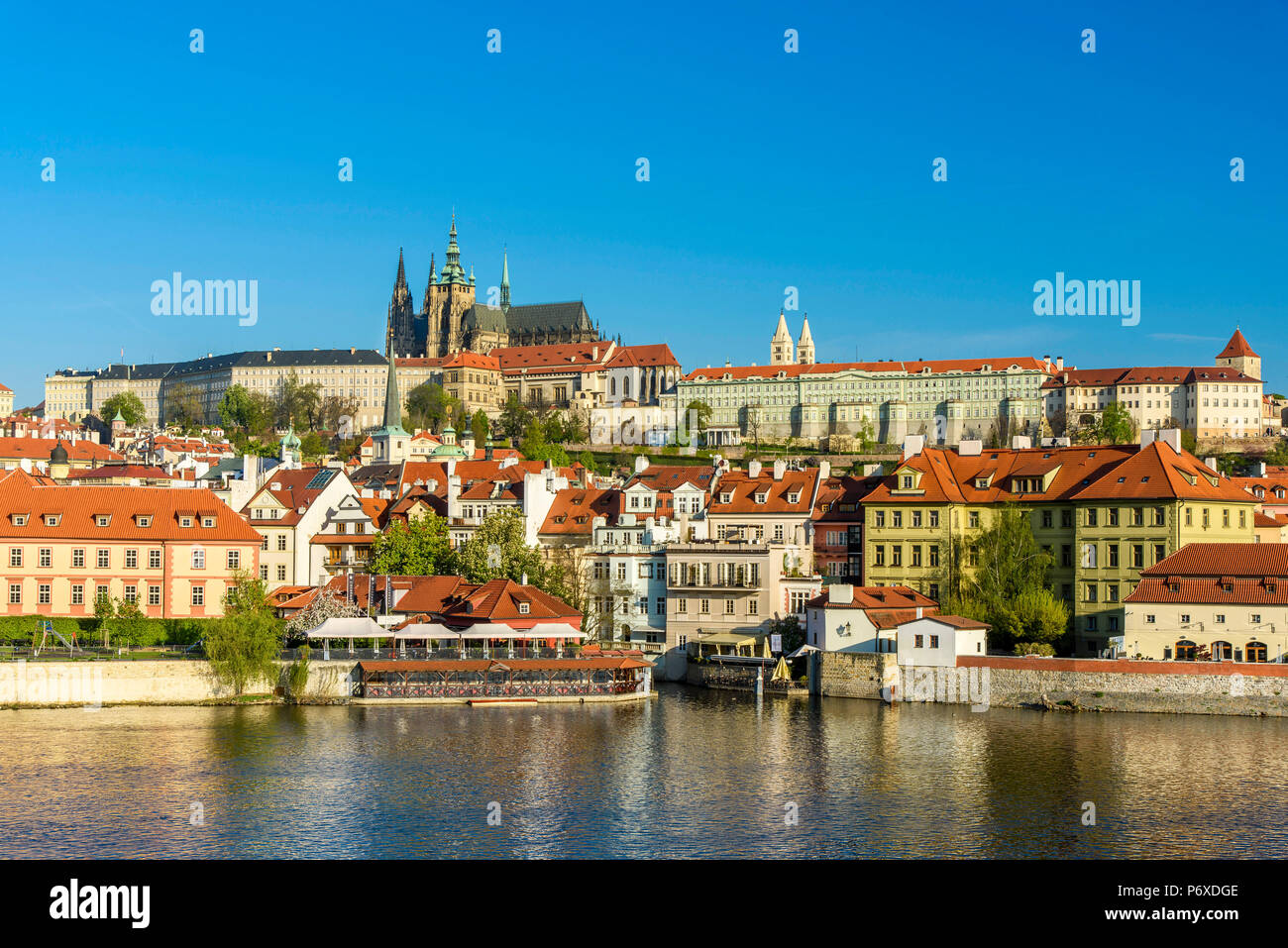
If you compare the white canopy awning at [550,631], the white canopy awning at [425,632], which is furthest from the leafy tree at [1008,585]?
the white canopy awning at [425,632]

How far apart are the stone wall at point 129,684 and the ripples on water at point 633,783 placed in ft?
3.81

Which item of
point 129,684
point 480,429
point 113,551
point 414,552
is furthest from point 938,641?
point 480,429

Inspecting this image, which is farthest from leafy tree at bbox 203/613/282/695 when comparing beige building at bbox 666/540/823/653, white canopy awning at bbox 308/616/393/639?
beige building at bbox 666/540/823/653

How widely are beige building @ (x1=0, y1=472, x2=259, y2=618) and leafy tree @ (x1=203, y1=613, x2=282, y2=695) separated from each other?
9114 millimetres

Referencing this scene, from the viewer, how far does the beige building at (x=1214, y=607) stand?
5244cm

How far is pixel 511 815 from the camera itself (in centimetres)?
3234

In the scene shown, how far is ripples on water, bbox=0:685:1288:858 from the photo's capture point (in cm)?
2998

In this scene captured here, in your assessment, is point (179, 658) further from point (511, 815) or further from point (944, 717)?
point (944, 717)

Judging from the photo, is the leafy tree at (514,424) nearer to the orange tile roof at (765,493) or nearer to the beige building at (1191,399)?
the beige building at (1191,399)

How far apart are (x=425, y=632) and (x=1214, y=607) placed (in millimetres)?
31175

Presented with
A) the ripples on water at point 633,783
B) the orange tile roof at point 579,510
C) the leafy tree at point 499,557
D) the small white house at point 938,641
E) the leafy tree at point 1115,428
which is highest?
the leafy tree at point 1115,428

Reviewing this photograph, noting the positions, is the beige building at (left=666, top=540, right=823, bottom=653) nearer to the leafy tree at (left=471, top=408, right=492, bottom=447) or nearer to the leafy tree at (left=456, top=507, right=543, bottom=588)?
the leafy tree at (left=456, top=507, right=543, bottom=588)
